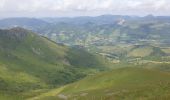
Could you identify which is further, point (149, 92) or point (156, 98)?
point (149, 92)

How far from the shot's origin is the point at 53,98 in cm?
16988

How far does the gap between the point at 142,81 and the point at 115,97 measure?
60876 millimetres

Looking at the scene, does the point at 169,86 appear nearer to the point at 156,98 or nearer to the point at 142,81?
the point at 156,98

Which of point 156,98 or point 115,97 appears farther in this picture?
point 115,97

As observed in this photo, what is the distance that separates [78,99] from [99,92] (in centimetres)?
1404

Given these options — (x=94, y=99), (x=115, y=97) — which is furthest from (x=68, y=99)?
(x=115, y=97)

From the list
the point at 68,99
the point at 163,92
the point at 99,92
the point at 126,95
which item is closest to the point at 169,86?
the point at 163,92

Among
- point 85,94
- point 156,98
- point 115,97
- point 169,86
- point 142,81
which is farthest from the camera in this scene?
point 142,81

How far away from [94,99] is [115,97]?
34.3 feet

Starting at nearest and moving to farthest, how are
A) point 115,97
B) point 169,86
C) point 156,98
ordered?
point 156,98, point 115,97, point 169,86

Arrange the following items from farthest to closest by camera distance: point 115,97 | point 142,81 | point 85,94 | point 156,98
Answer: point 142,81 → point 85,94 → point 115,97 → point 156,98

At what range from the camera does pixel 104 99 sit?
14488 centimetres

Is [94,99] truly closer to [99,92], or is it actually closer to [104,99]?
[104,99]

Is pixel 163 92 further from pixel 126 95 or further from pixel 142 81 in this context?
pixel 142 81
